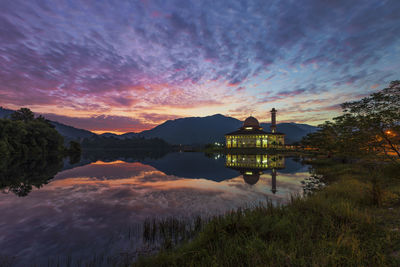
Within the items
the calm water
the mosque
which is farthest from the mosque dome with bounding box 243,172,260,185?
the mosque

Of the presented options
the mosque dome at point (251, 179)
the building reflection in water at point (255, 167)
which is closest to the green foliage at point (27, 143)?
the building reflection in water at point (255, 167)

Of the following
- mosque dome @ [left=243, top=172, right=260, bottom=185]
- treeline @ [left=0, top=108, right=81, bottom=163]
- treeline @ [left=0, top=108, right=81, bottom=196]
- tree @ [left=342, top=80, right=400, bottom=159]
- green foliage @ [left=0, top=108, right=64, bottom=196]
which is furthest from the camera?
treeline @ [left=0, top=108, right=81, bottom=163]

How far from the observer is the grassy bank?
5.57 meters

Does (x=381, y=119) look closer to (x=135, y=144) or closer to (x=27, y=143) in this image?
(x=27, y=143)

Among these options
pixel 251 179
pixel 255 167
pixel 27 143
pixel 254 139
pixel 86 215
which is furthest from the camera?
pixel 254 139

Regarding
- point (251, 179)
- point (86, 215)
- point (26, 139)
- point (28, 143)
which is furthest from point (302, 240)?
point (28, 143)

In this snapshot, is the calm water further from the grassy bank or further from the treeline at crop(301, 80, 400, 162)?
the treeline at crop(301, 80, 400, 162)

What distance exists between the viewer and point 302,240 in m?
6.85

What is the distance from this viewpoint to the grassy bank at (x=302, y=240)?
5.57m

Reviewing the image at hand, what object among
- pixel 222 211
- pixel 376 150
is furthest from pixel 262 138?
pixel 222 211

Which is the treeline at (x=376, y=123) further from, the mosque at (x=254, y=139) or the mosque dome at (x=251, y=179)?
the mosque at (x=254, y=139)

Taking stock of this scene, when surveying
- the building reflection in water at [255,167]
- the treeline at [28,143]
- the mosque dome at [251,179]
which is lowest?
the mosque dome at [251,179]

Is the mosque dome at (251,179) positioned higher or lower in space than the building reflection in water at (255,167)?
lower

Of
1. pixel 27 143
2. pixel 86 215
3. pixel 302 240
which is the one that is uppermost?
pixel 27 143
